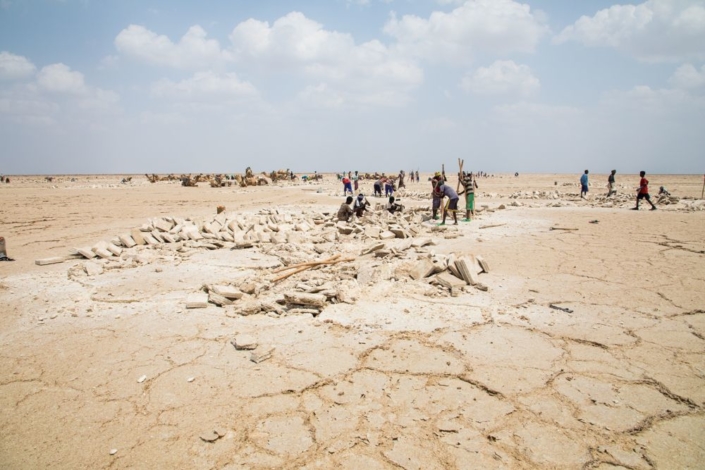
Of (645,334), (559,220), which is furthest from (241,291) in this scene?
(559,220)

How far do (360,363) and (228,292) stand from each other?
242 centimetres

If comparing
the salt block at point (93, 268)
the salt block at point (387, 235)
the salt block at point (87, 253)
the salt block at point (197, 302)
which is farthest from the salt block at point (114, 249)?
the salt block at point (387, 235)

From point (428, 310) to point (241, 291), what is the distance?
2654 millimetres

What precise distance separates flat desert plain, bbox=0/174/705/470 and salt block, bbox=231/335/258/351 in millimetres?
40

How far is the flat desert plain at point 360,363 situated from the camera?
2.34m

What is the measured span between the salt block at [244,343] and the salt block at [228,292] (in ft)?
4.08

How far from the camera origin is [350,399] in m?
2.80

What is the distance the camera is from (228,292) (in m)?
4.89

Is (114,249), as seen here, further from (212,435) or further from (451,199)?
(451,199)

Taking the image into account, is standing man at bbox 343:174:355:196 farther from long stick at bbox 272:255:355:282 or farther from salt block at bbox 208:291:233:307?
salt block at bbox 208:291:233:307

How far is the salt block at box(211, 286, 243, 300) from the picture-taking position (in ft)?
16.0

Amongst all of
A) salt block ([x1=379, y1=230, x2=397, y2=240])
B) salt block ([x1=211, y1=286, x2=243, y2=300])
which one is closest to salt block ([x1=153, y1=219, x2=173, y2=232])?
salt block ([x1=211, y1=286, x2=243, y2=300])

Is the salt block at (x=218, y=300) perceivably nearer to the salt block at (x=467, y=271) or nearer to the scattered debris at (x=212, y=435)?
the scattered debris at (x=212, y=435)

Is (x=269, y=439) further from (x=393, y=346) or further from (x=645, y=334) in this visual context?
(x=645, y=334)
